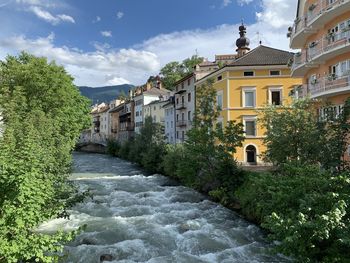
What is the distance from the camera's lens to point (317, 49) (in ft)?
79.9

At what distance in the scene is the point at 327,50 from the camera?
22391 mm

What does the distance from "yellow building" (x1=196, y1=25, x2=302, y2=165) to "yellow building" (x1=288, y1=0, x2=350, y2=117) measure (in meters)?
9.93

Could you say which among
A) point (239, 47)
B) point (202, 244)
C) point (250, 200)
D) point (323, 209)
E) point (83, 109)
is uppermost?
point (239, 47)

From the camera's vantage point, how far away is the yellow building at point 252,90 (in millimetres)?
37969

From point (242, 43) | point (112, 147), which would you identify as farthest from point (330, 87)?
point (112, 147)

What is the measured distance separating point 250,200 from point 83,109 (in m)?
36.3

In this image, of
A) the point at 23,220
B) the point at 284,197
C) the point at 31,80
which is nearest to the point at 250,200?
the point at 284,197

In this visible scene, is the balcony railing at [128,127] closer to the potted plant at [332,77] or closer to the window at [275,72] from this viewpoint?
the window at [275,72]

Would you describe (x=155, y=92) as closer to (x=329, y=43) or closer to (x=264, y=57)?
(x=264, y=57)

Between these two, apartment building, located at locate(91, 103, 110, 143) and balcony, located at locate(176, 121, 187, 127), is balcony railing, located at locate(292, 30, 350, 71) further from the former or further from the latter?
apartment building, located at locate(91, 103, 110, 143)

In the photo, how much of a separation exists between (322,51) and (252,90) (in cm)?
1563

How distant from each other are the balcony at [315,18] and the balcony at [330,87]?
4.00m

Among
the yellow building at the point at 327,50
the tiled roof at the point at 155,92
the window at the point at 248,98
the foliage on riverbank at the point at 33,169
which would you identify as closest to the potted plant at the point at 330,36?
the yellow building at the point at 327,50

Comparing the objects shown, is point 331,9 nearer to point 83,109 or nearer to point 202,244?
point 202,244
